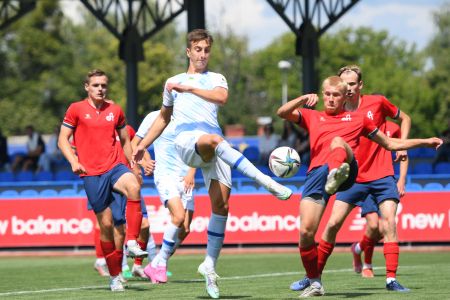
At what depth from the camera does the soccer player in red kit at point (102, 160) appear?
12102 millimetres

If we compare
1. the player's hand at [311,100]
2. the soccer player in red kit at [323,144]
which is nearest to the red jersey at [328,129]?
the soccer player in red kit at [323,144]

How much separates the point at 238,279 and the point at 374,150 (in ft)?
8.68

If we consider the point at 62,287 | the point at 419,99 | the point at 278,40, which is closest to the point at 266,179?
the point at 62,287

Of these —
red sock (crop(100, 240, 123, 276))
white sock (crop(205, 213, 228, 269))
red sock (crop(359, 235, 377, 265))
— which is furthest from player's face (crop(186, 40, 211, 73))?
red sock (crop(359, 235, 377, 265))

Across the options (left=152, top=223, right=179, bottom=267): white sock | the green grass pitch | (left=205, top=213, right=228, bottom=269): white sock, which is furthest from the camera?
(left=152, top=223, right=179, bottom=267): white sock

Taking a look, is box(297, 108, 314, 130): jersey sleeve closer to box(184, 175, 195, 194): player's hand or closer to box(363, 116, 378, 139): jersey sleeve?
box(363, 116, 378, 139): jersey sleeve

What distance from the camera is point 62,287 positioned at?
13.2 meters

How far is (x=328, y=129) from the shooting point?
10.9 m

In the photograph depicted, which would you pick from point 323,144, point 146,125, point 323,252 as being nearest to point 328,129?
point 323,144

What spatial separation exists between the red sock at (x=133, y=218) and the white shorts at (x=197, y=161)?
4.99ft

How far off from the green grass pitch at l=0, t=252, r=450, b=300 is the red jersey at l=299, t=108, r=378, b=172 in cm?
135

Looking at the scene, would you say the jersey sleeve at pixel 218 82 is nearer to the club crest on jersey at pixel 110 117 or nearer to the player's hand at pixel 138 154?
the player's hand at pixel 138 154

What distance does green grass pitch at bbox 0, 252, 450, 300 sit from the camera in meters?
11.5

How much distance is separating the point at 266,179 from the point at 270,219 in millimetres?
10711
